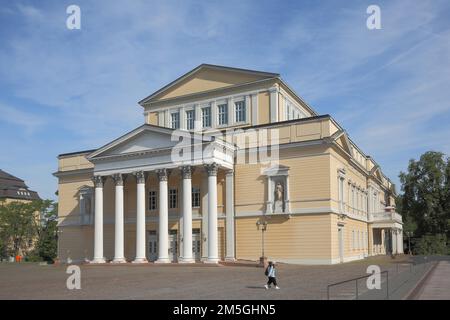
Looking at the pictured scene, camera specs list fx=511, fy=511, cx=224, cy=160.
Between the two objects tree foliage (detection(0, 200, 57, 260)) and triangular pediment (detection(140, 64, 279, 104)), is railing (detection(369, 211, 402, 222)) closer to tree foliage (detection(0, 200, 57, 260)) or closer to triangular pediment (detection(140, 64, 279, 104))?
triangular pediment (detection(140, 64, 279, 104))

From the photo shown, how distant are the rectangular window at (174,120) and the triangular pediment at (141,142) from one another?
314 inches

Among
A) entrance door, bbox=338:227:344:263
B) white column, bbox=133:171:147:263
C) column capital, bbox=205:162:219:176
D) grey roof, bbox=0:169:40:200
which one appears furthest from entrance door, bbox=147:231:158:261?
grey roof, bbox=0:169:40:200

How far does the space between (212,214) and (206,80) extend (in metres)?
15.2

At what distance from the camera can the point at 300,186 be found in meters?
39.1

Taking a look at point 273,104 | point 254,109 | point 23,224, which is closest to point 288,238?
point 273,104

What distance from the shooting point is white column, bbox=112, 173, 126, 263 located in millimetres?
42375

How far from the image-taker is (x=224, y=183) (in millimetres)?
42188

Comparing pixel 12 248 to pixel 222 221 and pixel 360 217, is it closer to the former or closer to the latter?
pixel 222 221

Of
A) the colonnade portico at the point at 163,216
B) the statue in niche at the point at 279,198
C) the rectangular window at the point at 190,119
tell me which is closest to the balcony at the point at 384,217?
the statue in niche at the point at 279,198

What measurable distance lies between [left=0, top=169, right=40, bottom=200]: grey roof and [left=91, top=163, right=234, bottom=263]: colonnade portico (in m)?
57.6

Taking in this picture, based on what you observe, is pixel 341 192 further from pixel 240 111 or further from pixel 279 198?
pixel 240 111

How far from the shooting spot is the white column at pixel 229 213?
40.7 metres
